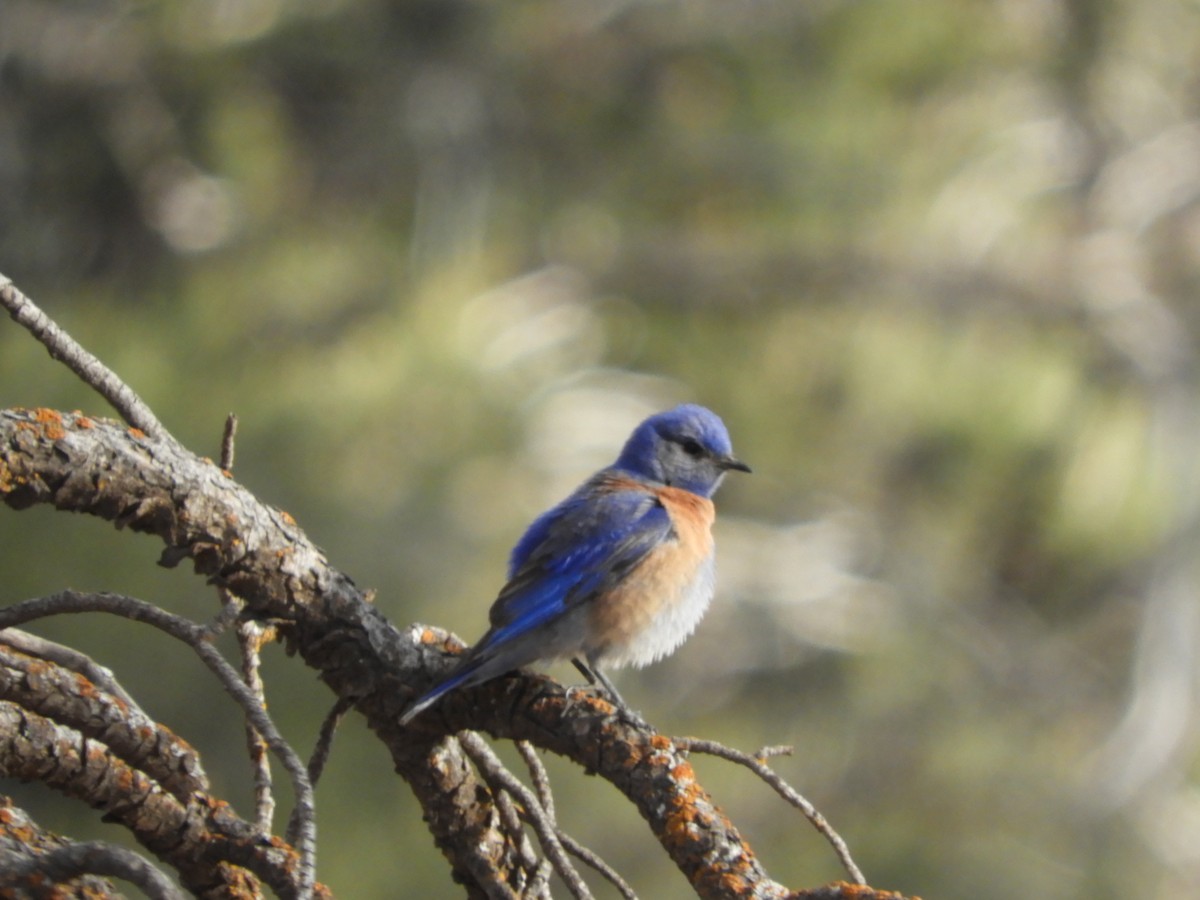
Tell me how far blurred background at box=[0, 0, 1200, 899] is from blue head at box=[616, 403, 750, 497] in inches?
78.2

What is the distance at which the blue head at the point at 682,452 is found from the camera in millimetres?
3350

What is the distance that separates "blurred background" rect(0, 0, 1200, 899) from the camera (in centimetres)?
582

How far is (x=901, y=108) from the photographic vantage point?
1070 cm

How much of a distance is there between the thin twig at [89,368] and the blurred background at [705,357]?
347 centimetres

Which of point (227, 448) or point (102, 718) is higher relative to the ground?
point (227, 448)

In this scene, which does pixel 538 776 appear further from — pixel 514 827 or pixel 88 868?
pixel 88 868

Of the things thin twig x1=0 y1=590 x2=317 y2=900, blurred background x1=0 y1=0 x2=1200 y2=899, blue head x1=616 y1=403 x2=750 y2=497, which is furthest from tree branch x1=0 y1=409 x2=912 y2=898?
blurred background x1=0 y1=0 x2=1200 y2=899

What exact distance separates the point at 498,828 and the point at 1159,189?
12259mm

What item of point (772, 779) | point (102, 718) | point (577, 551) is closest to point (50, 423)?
point (102, 718)

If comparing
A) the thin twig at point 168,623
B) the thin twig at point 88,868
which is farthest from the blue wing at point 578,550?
the thin twig at point 88,868

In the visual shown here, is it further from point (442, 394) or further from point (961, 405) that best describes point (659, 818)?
point (961, 405)

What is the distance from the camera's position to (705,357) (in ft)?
30.1

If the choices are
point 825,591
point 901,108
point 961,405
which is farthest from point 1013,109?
point 825,591

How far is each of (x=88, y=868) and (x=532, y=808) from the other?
546 mm
